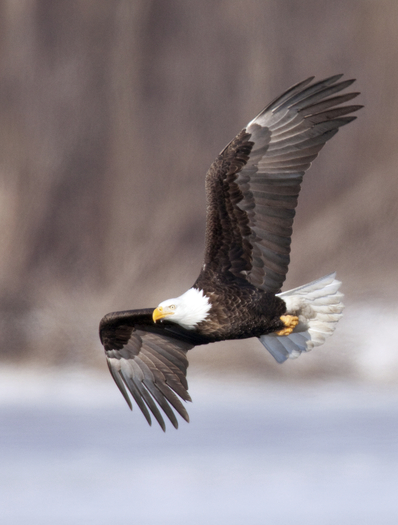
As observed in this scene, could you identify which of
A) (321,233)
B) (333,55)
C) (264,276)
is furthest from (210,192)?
(333,55)

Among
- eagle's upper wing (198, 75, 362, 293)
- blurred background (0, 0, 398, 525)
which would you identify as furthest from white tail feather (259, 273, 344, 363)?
blurred background (0, 0, 398, 525)

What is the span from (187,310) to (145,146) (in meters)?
7.01

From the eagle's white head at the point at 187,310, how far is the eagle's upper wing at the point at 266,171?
0.68ft

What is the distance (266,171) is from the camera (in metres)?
5.18

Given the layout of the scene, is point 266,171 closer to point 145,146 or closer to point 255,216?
point 255,216

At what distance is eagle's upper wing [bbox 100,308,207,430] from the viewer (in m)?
5.77

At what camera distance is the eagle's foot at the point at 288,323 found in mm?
5492

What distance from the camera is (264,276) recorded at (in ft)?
17.6

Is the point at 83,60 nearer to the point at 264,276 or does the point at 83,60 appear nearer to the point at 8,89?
the point at 8,89

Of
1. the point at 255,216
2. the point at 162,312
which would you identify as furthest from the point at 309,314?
the point at 162,312

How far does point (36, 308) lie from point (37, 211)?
1.38 meters

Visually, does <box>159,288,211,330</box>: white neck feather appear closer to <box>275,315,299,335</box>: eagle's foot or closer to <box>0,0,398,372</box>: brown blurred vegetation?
<box>275,315,299,335</box>: eagle's foot

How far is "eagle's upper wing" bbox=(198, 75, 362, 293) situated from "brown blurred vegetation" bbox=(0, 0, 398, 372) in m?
5.75

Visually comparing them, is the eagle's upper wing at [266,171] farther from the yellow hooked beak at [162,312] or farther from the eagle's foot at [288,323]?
the eagle's foot at [288,323]
